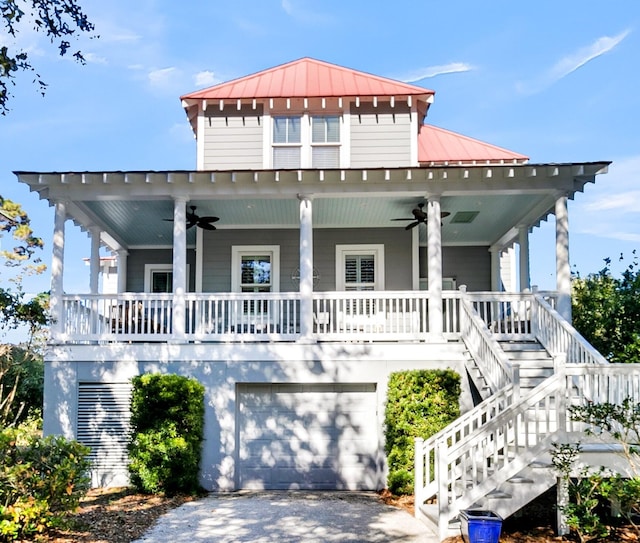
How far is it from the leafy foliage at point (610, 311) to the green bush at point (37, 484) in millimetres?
9305

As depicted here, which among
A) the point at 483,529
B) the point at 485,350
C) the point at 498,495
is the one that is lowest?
the point at 483,529

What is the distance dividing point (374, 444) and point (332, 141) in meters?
6.74

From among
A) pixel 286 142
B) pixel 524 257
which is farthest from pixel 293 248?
pixel 524 257

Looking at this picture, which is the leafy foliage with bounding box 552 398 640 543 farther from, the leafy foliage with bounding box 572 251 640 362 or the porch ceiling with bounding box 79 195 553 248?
the porch ceiling with bounding box 79 195 553 248

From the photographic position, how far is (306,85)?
15367mm

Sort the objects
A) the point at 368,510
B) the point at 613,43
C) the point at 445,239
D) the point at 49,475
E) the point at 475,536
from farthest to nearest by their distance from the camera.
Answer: the point at 613,43, the point at 445,239, the point at 368,510, the point at 49,475, the point at 475,536

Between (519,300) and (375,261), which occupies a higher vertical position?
(375,261)

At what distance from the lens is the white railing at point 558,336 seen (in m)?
9.94

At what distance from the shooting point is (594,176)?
11.7m

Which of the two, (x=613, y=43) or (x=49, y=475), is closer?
(x=49, y=475)

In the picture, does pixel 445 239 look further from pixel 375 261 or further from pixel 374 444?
pixel 374 444

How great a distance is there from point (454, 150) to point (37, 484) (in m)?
12.8

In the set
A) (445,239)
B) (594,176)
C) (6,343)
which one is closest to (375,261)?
(445,239)

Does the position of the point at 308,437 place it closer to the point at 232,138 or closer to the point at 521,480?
the point at 521,480
